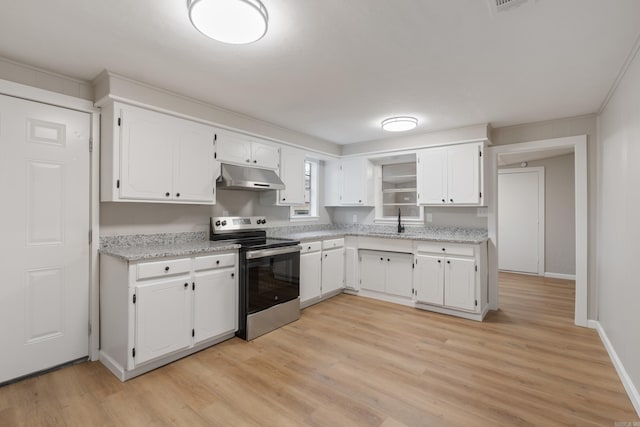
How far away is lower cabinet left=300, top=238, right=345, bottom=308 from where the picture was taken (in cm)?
391

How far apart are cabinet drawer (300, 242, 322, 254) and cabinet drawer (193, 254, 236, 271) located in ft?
3.55

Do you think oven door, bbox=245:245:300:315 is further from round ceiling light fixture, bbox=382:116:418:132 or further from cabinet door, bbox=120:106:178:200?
round ceiling light fixture, bbox=382:116:418:132

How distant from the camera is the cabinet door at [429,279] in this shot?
3.79 m

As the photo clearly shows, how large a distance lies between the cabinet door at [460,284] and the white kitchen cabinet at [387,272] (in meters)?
0.49

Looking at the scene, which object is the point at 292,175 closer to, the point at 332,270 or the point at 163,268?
the point at 332,270

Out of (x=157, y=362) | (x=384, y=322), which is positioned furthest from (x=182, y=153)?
(x=384, y=322)

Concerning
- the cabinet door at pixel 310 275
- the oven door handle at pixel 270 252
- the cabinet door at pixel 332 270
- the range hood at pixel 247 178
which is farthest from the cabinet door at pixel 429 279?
the range hood at pixel 247 178

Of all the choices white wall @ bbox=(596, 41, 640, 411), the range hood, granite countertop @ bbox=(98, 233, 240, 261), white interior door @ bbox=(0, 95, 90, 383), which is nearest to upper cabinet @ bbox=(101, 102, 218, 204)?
the range hood

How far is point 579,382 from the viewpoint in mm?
2277

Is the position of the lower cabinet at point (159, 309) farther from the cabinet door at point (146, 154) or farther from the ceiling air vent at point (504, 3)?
the ceiling air vent at point (504, 3)

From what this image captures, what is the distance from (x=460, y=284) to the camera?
3.64m

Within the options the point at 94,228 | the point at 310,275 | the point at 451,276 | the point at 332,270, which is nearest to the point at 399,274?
the point at 451,276

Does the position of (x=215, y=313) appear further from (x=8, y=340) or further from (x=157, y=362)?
(x=8, y=340)

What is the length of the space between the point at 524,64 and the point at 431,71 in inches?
26.3
